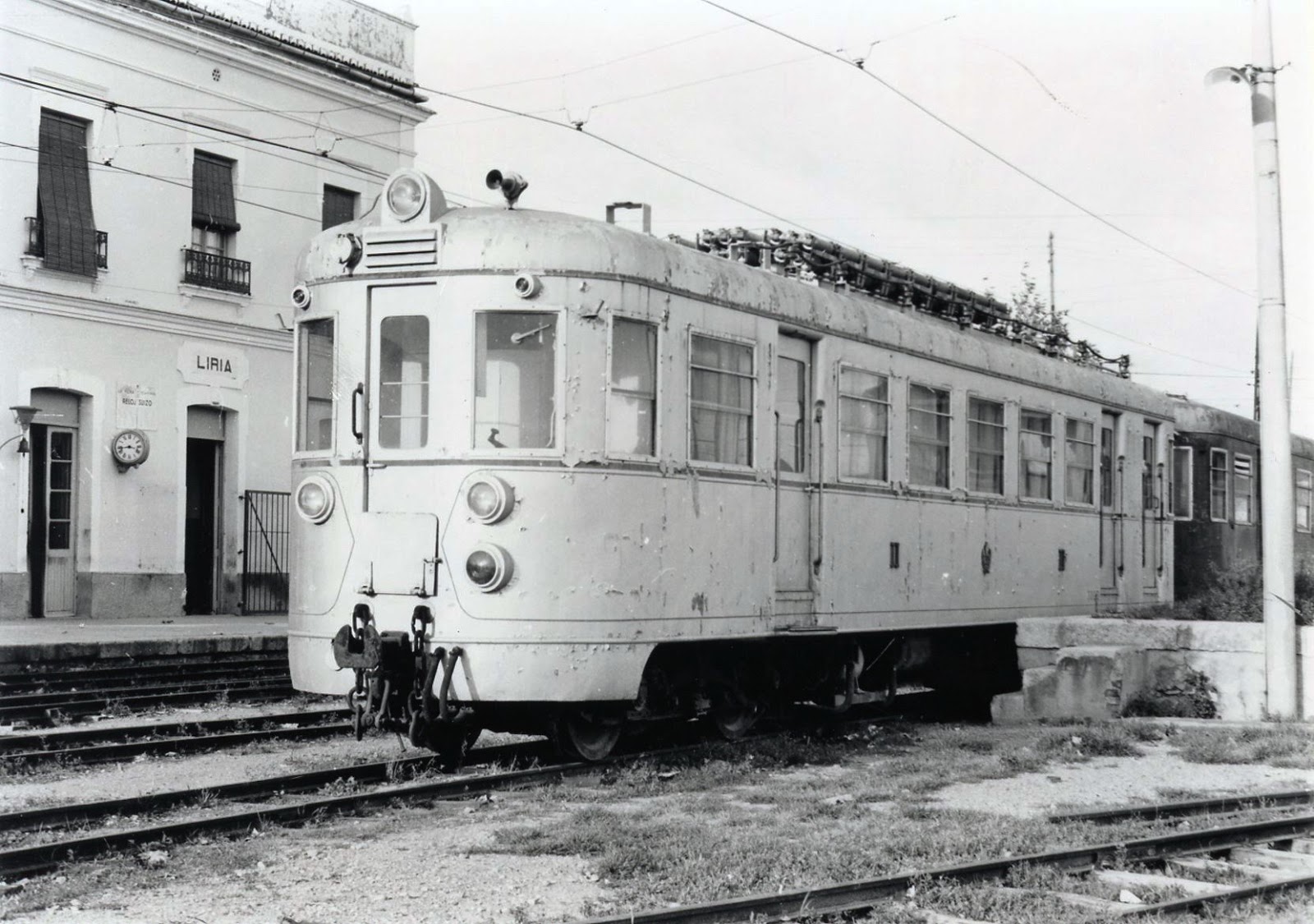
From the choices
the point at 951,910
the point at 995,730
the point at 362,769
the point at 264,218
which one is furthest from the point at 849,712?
the point at 264,218

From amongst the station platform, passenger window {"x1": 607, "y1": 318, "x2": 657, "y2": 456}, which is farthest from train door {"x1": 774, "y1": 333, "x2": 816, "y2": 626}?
the station platform

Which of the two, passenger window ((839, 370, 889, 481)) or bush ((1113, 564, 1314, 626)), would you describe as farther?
bush ((1113, 564, 1314, 626))

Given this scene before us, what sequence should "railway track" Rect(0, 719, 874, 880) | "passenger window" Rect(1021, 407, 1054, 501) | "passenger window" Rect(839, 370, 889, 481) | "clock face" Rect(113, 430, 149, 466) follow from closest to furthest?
"railway track" Rect(0, 719, 874, 880) → "passenger window" Rect(839, 370, 889, 481) → "passenger window" Rect(1021, 407, 1054, 501) → "clock face" Rect(113, 430, 149, 466)

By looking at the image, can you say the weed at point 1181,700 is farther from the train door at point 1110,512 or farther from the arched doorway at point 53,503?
the arched doorway at point 53,503

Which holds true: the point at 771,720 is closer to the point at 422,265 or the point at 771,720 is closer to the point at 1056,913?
the point at 422,265

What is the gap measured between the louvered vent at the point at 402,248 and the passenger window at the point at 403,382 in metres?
0.34

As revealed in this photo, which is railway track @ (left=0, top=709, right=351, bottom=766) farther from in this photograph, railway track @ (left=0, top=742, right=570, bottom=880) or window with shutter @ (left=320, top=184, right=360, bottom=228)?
window with shutter @ (left=320, top=184, right=360, bottom=228)

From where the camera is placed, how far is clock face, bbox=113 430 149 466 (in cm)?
2020

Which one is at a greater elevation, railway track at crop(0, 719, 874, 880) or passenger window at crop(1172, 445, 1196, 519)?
passenger window at crop(1172, 445, 1196, 519)

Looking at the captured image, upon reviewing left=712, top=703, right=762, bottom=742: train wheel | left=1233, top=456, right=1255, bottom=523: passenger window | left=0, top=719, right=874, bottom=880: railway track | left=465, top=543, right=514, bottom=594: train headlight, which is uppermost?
left=1233, top=456, right=1255, bottom=523: passenger window

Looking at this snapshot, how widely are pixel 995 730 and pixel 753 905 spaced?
6.96m

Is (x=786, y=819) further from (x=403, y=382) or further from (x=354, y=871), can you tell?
(x=403, y=382)

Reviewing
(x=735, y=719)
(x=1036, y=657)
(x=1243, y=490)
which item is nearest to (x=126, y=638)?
(x=735, y=719)

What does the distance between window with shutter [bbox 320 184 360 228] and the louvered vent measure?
15002 millimetres
